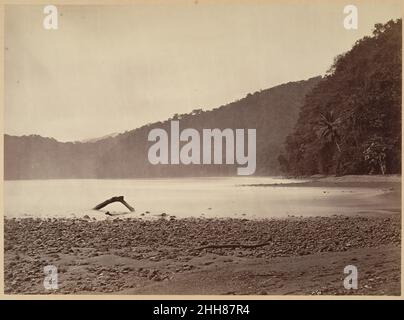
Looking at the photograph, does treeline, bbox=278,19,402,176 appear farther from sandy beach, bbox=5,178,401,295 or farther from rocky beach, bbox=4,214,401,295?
rocky beach, bbox=4,214,401,295

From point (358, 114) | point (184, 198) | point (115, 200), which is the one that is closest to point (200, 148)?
point (184, 198)

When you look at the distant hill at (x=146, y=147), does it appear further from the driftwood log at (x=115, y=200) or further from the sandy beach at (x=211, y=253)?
the sandy beach at (x=211, y=253)

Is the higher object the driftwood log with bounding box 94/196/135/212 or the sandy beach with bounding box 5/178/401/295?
the driftwood log with bounding box 94/196/135/212

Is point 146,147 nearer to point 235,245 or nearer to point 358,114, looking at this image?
point 235,245

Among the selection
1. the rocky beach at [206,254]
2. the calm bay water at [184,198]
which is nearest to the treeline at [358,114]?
the calm bay water at [184,198]

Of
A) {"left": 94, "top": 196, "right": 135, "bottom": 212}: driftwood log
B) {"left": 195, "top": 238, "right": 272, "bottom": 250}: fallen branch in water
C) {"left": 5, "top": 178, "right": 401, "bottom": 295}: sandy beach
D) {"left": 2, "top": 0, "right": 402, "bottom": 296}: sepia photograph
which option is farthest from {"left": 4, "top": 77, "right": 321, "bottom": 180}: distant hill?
{"left": 195, "top": 238, "right": 272, "bottom": 250}: fallen branch in water

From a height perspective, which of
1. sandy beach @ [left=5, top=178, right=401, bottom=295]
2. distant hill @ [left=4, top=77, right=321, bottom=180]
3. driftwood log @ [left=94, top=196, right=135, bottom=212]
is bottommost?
sandy beach @ [left=5, top=178, right=401, bottom=295]

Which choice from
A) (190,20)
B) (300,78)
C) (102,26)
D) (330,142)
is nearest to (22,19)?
(102,26)

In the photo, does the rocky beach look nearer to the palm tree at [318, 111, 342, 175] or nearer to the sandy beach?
the sandy beach
